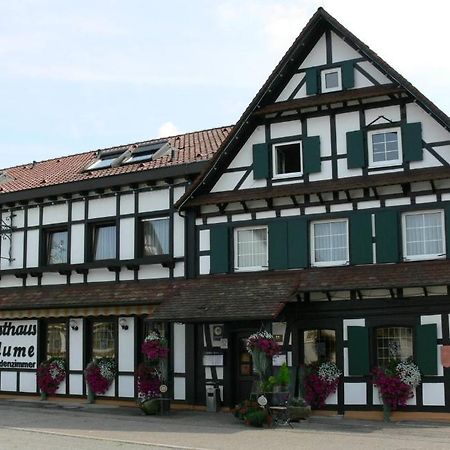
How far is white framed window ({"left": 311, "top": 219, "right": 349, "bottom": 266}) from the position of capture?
1959 cm

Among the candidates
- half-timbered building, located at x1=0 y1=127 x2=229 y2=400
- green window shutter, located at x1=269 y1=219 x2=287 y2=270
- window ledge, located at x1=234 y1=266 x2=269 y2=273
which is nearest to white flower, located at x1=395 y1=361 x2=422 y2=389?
green window shutter, located at x1=269 y1=219 x2=287 y2=270

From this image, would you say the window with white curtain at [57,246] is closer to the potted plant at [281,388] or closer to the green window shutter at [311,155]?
the green window shutter at [311,155]

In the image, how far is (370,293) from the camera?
736 inches

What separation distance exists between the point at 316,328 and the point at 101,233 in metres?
7.73

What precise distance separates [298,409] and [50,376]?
856cm

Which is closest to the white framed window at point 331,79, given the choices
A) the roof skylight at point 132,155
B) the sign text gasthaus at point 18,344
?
the roof skylight at point 132,155

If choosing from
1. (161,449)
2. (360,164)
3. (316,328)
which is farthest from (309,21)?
(161,449)

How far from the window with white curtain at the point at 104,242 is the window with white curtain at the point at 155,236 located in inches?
45.1

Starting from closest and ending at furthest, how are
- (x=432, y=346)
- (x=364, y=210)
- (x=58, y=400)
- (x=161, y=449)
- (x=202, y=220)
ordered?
(x=161, y=449), (x=432, y=346), (x=364, y=210), (x=202, y=220), (x=58, y=400)

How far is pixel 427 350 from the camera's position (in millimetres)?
17922

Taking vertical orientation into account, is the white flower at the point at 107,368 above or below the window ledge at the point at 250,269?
below

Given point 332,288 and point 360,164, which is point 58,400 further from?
point 360,164

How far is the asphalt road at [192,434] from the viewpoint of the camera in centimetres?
1422

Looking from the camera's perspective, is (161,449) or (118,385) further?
(118,385)
